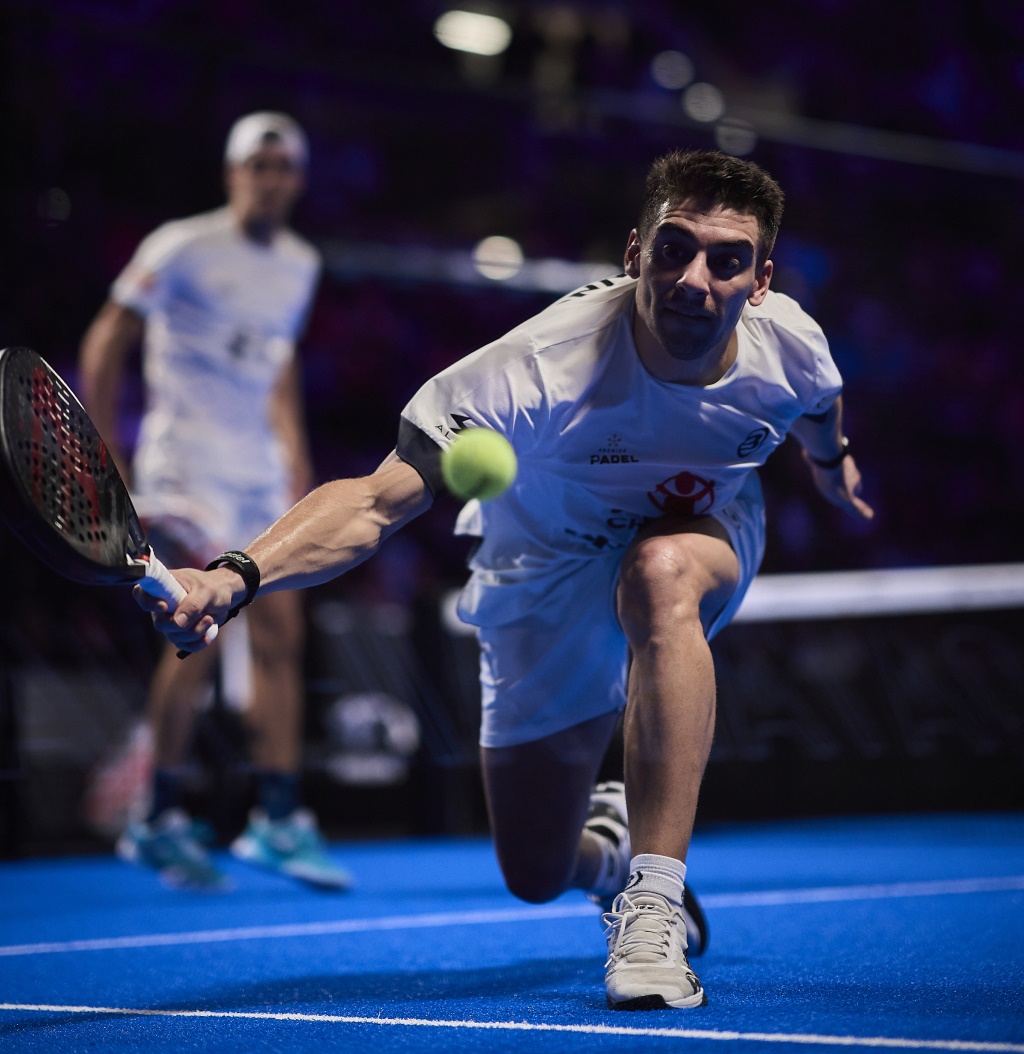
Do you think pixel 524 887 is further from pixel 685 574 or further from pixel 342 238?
pixel 342 238

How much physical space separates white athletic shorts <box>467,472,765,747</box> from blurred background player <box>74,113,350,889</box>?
181 centimetres

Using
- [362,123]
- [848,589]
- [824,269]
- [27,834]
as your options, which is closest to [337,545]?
[27,834]

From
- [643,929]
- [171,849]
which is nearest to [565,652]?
[643,929]

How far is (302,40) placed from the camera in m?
10.6

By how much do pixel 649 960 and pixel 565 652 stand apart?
996mm

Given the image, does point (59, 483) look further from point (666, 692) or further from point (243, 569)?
point (666, 692)

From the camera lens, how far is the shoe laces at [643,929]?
259 centimetres

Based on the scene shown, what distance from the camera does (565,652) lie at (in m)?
3.46

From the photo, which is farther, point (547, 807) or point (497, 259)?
point (497, 259)

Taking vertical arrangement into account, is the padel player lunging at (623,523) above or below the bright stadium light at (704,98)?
below

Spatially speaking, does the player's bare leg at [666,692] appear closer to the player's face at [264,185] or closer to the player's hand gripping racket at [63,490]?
the player's hand gripping racket at [63,490]

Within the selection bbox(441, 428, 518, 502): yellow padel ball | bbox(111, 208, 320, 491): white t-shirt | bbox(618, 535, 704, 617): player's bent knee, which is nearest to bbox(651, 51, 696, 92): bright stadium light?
bbox(111, 208, 320, 491): white t-shirt

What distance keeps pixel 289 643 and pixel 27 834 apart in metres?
2.39

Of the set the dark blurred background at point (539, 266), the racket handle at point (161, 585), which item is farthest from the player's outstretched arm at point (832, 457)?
the dark blurred background at point (539, 266)
